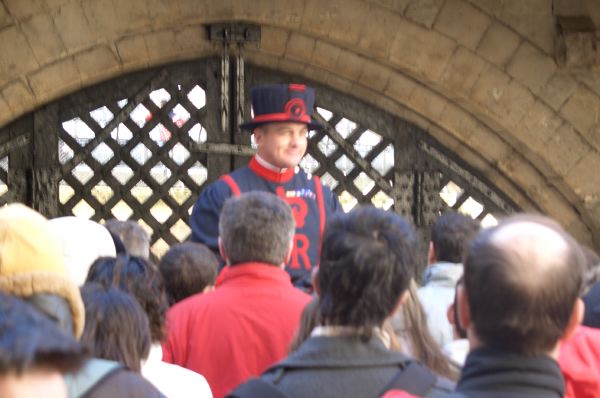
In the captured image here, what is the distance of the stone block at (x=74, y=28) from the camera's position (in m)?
7.02

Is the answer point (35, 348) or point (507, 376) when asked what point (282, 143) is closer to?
point (507, 376)

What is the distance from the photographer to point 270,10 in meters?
7.29

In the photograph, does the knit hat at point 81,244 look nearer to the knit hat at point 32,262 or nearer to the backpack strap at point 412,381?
the knit hat at point 32,262

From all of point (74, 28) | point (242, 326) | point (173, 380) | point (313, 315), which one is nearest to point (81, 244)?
point (242, 326)

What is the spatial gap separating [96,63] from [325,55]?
1546 mm

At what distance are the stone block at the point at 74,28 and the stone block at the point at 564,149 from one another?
3060mm

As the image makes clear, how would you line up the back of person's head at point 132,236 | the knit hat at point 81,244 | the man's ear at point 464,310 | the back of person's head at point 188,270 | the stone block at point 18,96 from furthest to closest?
1. the stone block at point 18,96
2. the back of person's head at point 132,236
3. the back of person's head at point 188,270
4. the knit hat at point 81,244
5. the man's ear at point 464,310

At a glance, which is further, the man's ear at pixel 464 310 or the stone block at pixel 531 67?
the stone block at pixel 531 67

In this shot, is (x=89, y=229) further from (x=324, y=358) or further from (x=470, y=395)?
(x=470, y=395)

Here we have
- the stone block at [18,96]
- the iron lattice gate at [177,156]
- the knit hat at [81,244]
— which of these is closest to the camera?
the knit hat at [81,244]

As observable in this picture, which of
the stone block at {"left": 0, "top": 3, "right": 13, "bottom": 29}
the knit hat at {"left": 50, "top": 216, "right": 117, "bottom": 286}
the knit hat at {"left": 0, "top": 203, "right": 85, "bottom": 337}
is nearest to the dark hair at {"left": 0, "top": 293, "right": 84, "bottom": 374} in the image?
the knit hat at {"left": 0, "top": 203, "right": 85, "bottom": 337}

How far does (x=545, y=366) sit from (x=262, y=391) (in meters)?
0.58

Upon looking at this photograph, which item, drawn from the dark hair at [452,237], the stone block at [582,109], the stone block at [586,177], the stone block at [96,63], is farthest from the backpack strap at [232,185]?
the stone block at [586,177]

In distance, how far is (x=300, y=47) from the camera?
24.8ft
